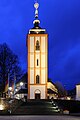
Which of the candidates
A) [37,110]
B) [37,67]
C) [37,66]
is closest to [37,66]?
[37,66]

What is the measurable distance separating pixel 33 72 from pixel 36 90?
435 centimetres

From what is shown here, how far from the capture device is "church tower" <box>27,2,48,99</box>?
99.6m

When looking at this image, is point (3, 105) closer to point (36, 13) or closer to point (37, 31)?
point (37, 31)

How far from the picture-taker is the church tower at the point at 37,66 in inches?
3922

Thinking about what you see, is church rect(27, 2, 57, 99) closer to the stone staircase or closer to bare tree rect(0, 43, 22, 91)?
bare tree rect(0, 43, 22, 91)

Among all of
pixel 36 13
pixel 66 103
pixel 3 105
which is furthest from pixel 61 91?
pixel 3 105

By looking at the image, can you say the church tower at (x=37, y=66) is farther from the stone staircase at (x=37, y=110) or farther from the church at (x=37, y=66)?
the stone staircase at (x=37, y=110)

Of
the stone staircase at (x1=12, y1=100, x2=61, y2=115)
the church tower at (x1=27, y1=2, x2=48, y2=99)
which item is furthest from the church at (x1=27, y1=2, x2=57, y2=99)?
the stone staircase at (x1=12, y1=100, x2=61, y2=115)

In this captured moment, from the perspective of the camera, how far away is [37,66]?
99.9m

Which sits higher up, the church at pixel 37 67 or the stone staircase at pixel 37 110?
the church at pixel 37 67

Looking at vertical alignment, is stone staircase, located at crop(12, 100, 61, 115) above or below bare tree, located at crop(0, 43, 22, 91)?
below

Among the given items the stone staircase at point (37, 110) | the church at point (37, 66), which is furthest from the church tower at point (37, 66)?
the stone staircase at point (37, 110)

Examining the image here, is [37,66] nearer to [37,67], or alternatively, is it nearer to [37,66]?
[37,66]

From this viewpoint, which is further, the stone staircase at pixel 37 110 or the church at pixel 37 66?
the church at pixel 37 66
